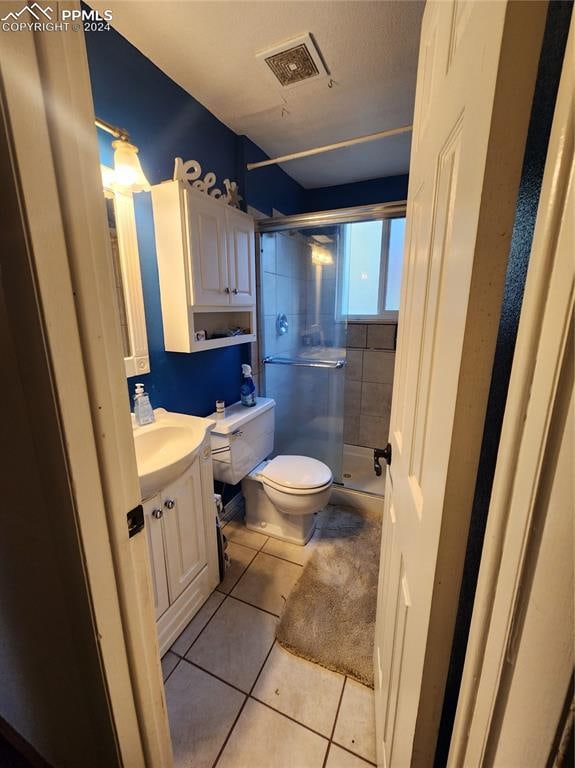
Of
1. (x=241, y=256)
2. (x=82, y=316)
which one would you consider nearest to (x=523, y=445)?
(x=82, y=316)

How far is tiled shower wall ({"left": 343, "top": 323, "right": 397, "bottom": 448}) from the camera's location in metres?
2.70

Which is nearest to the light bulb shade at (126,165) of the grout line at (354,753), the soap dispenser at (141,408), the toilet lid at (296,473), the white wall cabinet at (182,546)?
the soap dispenser at (141,408)

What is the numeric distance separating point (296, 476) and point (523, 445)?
5.20 feet

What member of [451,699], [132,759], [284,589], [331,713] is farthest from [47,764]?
[451,699]

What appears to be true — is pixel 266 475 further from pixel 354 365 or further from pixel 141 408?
pixel 354 365

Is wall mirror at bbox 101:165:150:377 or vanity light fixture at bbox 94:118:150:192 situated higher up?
vanity light fixture at bbox 94:118:150:192

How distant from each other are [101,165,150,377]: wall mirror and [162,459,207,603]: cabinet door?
0.56m

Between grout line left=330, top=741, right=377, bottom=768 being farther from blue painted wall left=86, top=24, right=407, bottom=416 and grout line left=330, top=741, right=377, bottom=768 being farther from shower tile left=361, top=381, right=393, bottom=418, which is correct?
shower tile left=361, top=381, right=393, bottom=418

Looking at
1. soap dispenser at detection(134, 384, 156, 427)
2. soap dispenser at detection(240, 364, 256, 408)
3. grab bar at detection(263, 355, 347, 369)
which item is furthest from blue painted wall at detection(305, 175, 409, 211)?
soap dispenser at detection(134, 384, 156, 427)

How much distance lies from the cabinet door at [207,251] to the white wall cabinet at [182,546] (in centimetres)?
75

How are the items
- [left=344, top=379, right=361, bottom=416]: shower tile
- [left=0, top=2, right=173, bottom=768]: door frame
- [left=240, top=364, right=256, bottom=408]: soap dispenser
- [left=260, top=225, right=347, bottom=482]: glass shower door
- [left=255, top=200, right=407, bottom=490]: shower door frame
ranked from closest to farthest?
[left=0, top=2, right=173, bottom=768]: door frame, [left=255, top=200, right=407, bottom=490]: shower door frame, [left=240, top=364, right=256, bottom=408]: soap dispenser, [left=260, top=225, right=347, bottom=482]: glass shower door, [left=344, top=379, right=361, bottom=416]: shower tile

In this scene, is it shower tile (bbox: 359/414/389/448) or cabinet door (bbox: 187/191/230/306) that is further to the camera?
shower tile (bbox: 359/414/389/448)

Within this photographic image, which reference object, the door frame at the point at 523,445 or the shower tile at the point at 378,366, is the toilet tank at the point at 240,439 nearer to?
the shower tile at the point at 378,366

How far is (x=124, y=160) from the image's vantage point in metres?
1.24
